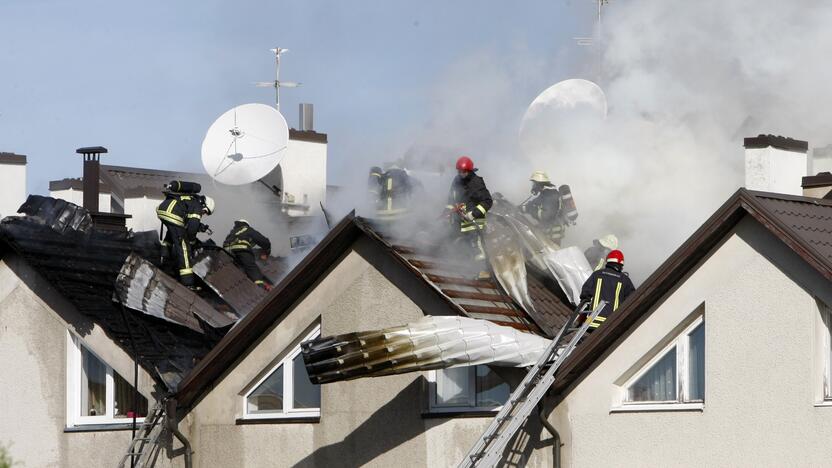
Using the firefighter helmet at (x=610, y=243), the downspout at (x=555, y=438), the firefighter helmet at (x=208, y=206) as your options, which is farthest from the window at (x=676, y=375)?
the firefighter helmet at (x=208, y=206)

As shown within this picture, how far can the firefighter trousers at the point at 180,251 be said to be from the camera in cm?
2147

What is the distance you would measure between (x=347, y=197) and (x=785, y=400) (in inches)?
529

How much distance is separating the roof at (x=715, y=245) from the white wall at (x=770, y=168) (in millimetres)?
6680

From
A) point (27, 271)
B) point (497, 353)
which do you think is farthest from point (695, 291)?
point (27, 271)

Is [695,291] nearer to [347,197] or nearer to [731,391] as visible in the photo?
[731,391]

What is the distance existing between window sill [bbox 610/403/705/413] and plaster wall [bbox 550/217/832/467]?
0.03 metres

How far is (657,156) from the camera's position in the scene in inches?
1032

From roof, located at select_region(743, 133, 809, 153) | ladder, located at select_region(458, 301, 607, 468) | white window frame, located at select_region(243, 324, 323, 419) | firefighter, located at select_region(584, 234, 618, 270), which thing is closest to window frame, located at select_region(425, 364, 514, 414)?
ladder, located at select_region(458, 301, 607, 468)

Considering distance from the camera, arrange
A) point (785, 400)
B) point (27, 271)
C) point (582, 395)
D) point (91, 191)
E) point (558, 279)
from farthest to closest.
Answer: point (91, 191) → point (27, 271) → point (558, 279) → point (582, 395) → point (785, 400)

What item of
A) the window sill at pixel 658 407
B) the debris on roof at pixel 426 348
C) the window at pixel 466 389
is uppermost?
the debris on roof at pixel 426 348

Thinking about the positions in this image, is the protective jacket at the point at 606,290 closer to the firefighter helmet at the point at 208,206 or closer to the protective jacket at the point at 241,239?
the firefighter helmet at the point at 208,206

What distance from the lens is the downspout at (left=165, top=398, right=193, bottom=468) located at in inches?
722

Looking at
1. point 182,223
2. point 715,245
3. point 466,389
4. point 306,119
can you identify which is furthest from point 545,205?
point 306,119

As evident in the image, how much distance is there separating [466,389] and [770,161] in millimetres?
6975
